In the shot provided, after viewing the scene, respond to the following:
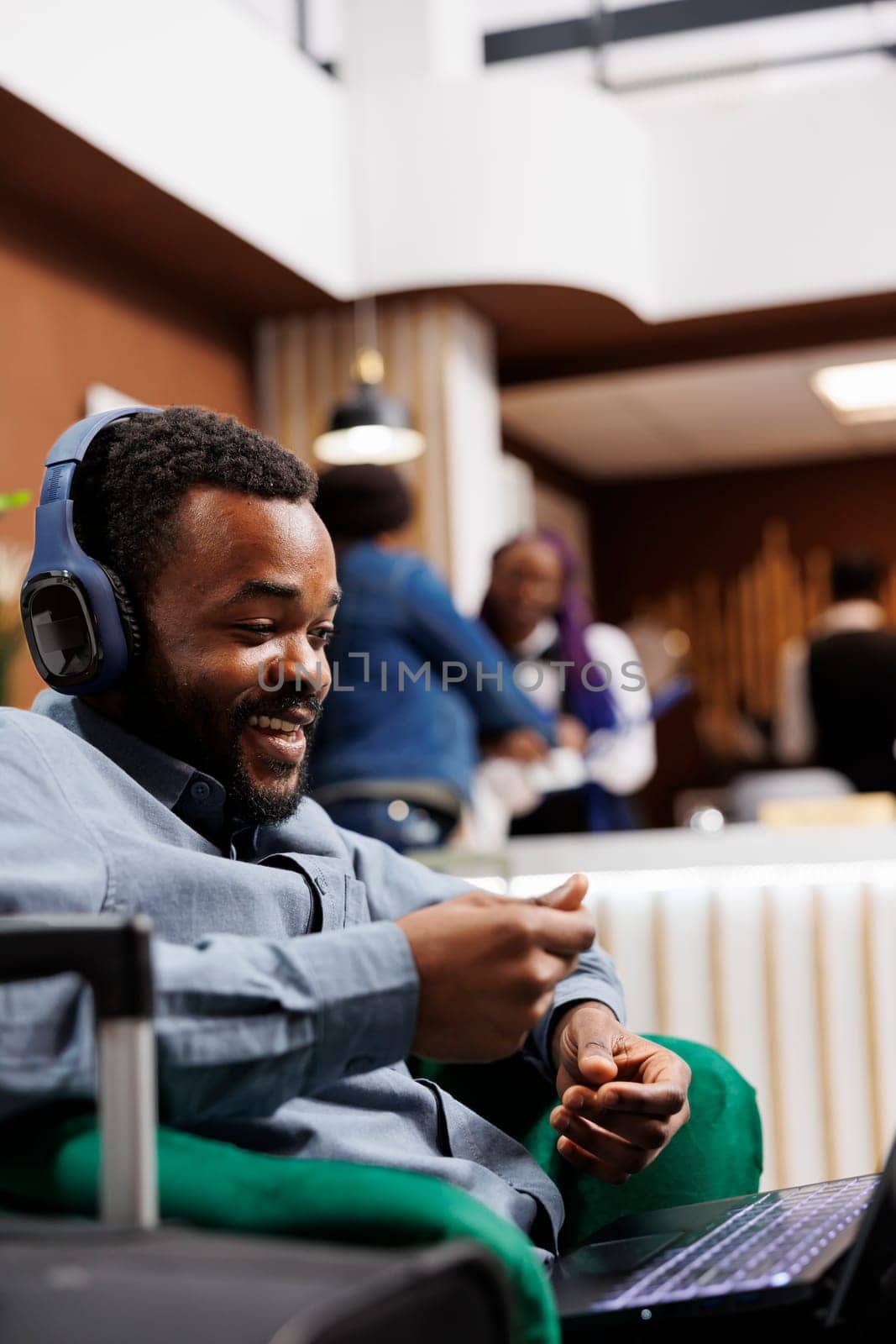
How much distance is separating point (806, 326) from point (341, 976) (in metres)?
4.96

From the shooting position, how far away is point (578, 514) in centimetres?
789

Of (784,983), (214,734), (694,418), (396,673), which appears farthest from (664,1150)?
(694,418)

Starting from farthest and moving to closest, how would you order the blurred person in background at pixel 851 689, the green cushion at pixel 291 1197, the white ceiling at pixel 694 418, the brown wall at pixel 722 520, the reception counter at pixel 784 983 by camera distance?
the brown wall at pixel 722 520 → the white ceiling at pixel 694 418 → the blurred person in background at pixel 851 689 → the reception counter at pixel 784 983 → the green cushion at pixel 291 1197

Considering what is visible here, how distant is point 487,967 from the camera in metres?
0.86

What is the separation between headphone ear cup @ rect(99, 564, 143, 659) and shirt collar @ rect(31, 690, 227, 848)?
0.06 meters

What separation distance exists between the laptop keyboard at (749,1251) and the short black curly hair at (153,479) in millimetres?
633

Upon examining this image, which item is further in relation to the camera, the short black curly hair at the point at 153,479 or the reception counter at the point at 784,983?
the reception counter at the point at 784,983

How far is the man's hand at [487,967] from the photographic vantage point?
0.86m

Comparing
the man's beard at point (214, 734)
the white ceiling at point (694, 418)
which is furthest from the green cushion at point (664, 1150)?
the white ceiling at point (694, 418)

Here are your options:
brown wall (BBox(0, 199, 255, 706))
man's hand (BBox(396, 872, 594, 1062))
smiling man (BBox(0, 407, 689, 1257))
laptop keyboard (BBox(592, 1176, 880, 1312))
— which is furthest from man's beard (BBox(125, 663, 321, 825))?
brown wall (BBox(0, 199, 255, 706))

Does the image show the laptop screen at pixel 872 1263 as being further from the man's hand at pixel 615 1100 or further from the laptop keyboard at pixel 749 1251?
the man's hand at pixel 615 1100

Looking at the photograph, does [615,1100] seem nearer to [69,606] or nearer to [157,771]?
[157,771]


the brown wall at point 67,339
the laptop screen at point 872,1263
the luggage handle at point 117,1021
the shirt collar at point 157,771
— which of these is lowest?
the laptop screen at point 872,1263

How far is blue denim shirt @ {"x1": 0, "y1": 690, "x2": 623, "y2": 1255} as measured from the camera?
2.83 ft
